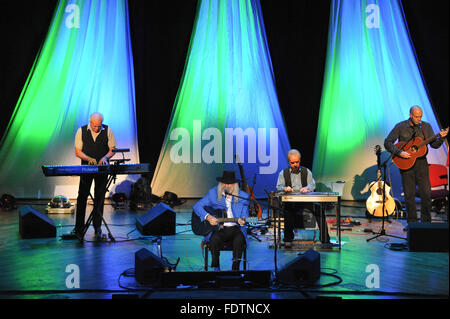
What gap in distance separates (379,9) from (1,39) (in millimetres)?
7058

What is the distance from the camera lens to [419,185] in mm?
6281

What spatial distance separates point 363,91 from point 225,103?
2637 millimetres

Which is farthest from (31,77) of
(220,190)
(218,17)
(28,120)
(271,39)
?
(220,190)

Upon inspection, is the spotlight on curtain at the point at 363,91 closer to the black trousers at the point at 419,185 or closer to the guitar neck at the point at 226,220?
the black trousers at the point at 419,185

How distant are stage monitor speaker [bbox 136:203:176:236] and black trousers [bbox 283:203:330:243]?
4.22 feet

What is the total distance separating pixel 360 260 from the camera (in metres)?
4.91

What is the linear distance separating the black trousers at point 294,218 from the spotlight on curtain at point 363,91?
12.4 feet

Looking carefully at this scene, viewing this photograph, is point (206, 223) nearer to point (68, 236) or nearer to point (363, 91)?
point (68, 236)

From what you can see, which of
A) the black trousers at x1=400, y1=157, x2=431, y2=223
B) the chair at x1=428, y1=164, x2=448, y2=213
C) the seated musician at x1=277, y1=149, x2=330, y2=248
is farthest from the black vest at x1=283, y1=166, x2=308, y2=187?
the chair at x1=428, y1=164, x2=448, y2=213

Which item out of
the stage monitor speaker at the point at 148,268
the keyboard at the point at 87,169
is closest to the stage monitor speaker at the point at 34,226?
the keyboard at the point at 87,169

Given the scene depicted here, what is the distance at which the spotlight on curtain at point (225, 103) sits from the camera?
977 centimetres

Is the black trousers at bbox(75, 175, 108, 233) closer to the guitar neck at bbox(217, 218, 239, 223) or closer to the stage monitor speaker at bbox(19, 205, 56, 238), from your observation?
the stage monitor speaker at bbox(19, 205, 56, 238)

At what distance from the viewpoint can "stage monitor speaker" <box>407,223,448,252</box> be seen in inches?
100

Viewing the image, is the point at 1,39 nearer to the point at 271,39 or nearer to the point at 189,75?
the point at 189,75
